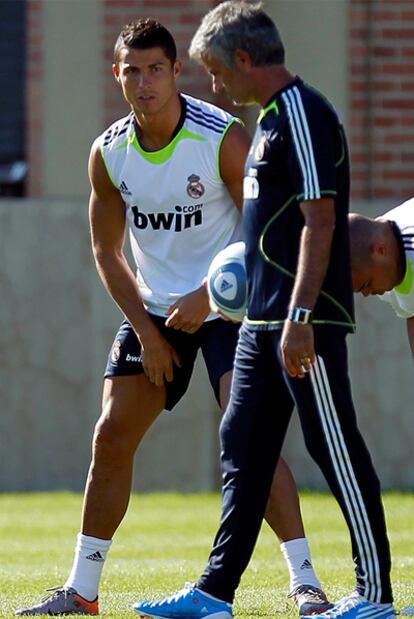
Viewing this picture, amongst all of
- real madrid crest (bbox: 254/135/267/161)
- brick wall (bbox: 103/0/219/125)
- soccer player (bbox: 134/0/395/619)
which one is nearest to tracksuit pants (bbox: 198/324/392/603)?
soccer player (bbox: 134/0/395/619)

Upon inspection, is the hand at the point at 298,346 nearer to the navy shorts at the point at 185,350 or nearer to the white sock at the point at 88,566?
the navy shorts at the point at 185,350

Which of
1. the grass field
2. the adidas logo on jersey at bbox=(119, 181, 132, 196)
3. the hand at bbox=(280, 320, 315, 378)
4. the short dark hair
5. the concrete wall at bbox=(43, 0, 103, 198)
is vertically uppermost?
the concrete wall at bbox=(43, 0, 103, 198)

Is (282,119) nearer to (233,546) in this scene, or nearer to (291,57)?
(233,546)

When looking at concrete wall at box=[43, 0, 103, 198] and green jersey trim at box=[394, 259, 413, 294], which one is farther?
concrete wall at box=[43, 0, 103, 198]

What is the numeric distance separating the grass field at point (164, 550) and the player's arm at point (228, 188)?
1137mm

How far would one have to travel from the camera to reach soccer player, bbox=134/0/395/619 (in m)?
5.18

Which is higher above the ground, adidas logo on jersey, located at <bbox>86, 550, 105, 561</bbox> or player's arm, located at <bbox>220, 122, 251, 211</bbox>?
player's arm, located at <bbox>220, 122, 251, 211</bbox>

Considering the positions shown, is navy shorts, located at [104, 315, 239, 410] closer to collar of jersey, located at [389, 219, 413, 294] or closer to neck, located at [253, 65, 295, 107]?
collar of jersey, located at [389, 219, 413, 294]

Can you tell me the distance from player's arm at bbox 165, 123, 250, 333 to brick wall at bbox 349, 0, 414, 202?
20.9ft

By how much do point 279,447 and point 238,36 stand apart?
1431mm

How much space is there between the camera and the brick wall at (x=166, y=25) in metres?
12.4

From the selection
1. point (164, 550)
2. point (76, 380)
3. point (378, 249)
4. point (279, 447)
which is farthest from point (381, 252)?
point (76, 380)

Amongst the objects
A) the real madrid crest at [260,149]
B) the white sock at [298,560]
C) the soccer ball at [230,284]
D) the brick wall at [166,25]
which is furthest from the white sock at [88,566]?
the brick wall at [166,25]

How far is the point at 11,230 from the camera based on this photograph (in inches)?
495
